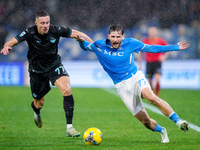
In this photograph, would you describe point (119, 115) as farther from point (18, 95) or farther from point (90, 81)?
point (90, 81)

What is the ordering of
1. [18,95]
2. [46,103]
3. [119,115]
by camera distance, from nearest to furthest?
[119,115]
[46,103]
[18,95]

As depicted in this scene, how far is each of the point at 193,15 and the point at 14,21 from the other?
27.9ft

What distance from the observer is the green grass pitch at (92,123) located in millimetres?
6448

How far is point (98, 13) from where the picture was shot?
65.5 feet

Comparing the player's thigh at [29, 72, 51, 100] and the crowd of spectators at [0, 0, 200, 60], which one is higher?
the crowd of spectators at [0, 0, 200, 60]

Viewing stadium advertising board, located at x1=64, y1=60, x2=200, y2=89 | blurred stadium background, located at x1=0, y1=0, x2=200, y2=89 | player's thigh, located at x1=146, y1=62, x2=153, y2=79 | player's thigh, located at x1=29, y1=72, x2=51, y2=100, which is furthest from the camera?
blurred stadium background, located at x1=0, y1=0, x2=200, y2=89

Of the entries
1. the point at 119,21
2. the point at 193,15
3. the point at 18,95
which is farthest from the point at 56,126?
the point at 193,15

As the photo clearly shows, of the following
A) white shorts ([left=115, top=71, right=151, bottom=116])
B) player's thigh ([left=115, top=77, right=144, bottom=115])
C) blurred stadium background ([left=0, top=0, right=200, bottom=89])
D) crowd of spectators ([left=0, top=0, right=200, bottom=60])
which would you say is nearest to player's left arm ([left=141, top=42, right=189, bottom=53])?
white shorts ([left=115, top=71, right=151, bottom=116])

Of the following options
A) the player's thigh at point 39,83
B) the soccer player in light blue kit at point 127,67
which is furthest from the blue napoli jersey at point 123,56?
the player's thigh at point 39,83

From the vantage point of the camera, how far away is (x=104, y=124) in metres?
8.91

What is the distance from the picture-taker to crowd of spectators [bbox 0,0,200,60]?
1966 cm

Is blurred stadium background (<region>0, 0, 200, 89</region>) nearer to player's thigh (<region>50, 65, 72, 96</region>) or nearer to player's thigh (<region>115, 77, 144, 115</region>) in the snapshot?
player's thigh (<region>50, 65, 72, 96</region>)

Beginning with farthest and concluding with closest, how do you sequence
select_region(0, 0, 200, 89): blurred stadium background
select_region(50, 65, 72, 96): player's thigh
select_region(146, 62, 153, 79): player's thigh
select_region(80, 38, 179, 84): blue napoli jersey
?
select_region(0, 0, 200, 89): blurred stadium background < select_region(146, 62, 153, 79): player's thigh < select_region(50, 65, 72, 96): player's thigh < select_region(80, 38, 179, 84): blue napoli jersey

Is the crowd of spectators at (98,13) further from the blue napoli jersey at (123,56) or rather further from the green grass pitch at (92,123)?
the blue napoli jersey at (123,56)
